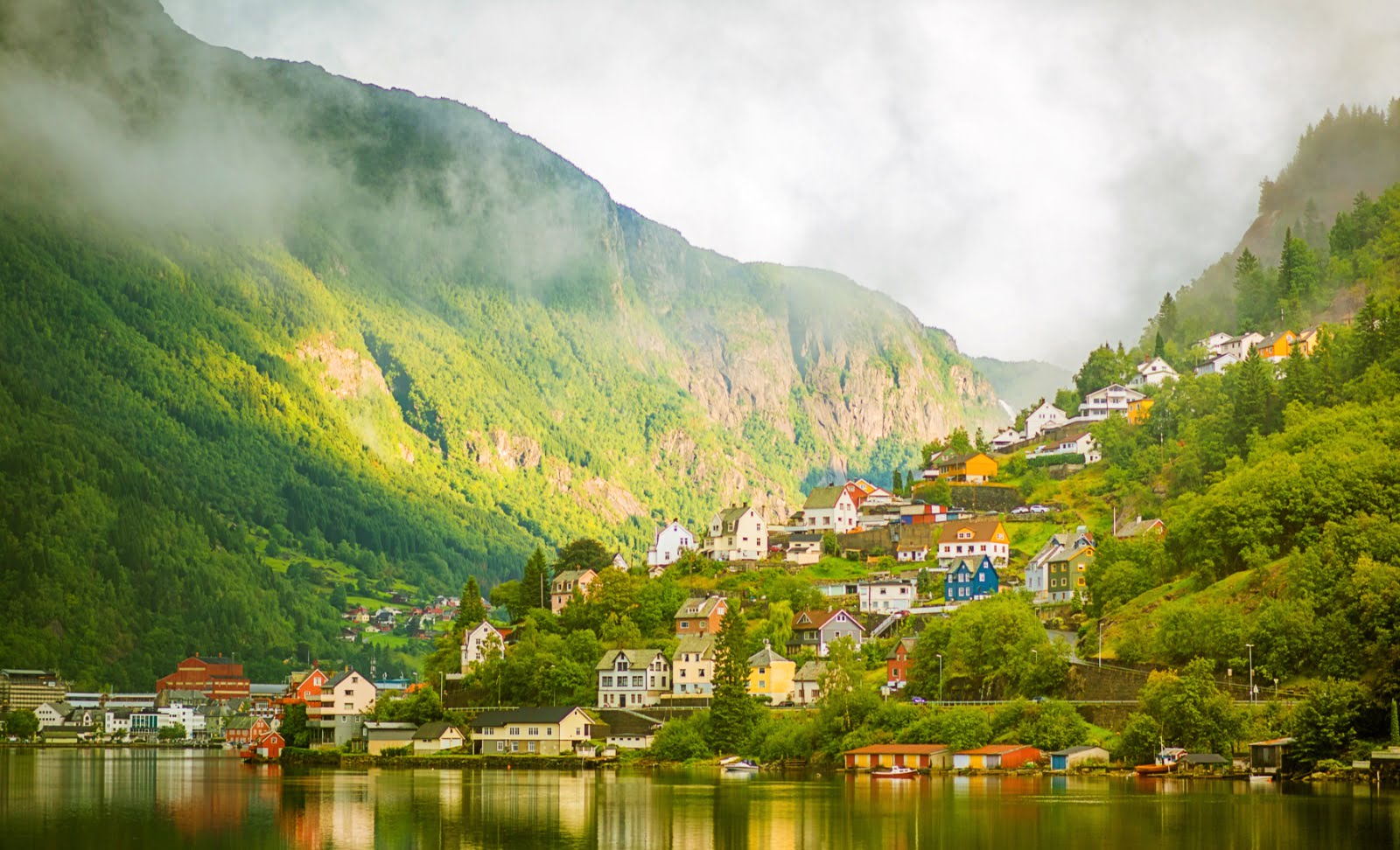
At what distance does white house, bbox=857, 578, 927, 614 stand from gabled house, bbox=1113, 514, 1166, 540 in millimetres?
16447

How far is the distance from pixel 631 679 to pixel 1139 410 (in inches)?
2280

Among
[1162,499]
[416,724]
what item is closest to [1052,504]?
[1162,499]

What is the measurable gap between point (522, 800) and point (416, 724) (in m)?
47.1

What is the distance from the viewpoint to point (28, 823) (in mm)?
61344

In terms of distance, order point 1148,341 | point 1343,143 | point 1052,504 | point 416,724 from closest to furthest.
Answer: point 416,724
point 1052,504
point 1148,341
point 1343,143

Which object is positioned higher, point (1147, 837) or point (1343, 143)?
point (1343, 143)

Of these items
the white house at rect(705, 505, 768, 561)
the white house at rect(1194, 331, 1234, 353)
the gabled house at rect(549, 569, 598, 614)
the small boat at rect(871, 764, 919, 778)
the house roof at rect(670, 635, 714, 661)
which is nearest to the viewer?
the small boat at rect(871, 764, 919, 778)

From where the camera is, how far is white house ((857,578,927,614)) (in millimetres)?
125188

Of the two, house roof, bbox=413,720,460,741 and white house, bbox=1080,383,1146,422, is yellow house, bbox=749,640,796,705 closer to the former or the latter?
house roof, bbox=413,720,460,741

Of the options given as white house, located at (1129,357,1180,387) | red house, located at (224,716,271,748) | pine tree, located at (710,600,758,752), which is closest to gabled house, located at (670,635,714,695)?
pine tree, located at (710,600,758,752)

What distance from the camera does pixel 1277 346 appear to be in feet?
472

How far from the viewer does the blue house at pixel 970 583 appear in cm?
A: 12094

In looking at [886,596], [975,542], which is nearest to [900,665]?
[886,596]

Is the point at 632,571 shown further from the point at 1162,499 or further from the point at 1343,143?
the point at 1343,143
